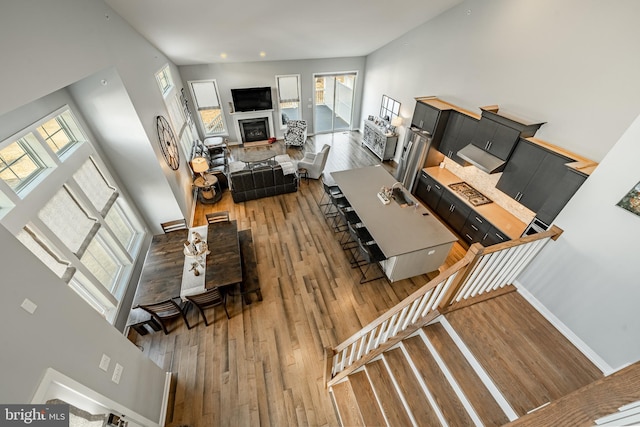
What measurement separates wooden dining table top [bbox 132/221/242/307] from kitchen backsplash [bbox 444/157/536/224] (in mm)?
4888

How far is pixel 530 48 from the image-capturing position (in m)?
3.63

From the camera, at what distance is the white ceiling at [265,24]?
3713mm

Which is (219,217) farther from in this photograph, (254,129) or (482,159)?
(254,129)

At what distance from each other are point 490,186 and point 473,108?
159 centimetres

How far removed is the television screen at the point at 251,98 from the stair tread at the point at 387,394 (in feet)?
27.3

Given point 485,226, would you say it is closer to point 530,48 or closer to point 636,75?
point 636,75

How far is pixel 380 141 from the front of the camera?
781 cm

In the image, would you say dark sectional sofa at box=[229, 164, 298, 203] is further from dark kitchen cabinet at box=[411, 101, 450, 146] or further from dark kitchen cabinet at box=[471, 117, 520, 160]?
dark kitchen cabinet at box=[471, 117, 520, 160]

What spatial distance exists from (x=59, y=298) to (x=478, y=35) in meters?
6.79

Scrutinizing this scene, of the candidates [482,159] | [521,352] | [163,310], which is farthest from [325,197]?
[521,352]

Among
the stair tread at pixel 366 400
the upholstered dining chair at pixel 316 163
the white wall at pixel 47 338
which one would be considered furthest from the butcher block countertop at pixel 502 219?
the white wall at pixel 47 338

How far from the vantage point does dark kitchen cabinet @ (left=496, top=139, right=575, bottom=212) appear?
3.27 m

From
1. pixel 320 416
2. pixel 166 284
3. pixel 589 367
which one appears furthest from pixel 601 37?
pixel 166 284

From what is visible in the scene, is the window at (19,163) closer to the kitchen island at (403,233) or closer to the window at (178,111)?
the window at (178,111)
